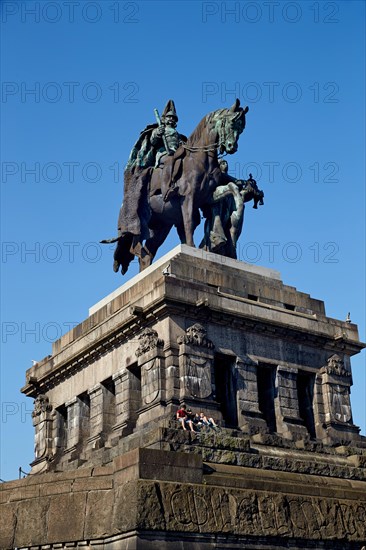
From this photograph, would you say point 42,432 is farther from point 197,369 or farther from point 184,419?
point 184,419

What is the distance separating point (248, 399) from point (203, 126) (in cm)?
1243

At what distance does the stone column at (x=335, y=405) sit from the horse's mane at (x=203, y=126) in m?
11.0

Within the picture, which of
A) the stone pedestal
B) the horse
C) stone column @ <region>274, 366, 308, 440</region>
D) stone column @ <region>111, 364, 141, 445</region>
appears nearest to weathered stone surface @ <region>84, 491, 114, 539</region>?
the stone pedestal

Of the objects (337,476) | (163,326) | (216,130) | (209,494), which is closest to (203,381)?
(163,326)

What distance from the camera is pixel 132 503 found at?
21094mm

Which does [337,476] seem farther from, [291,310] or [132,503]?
[132,503]

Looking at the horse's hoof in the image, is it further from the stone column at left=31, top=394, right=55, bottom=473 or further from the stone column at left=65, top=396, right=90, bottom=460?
the stone column at left=31, top=394, right=55, bottom=473

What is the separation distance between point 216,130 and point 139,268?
6.78 m

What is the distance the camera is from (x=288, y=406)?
32312 mm

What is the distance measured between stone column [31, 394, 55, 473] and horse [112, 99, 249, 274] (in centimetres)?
751

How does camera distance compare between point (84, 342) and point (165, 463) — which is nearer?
point (165, 463)

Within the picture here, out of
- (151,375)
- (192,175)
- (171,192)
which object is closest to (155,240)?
(171,192)

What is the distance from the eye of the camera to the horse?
116 feet

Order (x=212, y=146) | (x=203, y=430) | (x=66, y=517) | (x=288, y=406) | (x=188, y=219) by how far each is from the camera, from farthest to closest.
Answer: (x=212, y=146), (x=188, y=219), (x=288, y=406), (x=203, y=430), (x=66, y=517)
